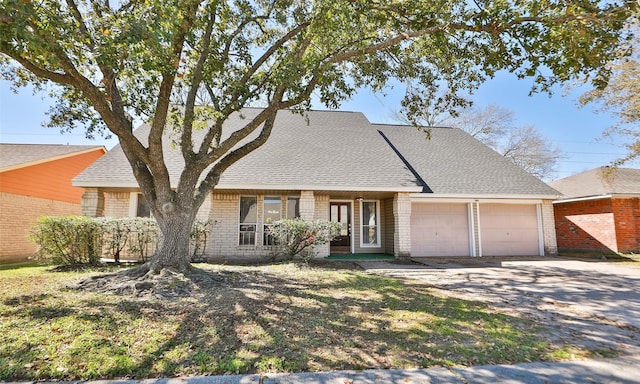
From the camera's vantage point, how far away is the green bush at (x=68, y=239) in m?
8.16

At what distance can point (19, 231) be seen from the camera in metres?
12.0

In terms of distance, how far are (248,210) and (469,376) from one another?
10.5 meters

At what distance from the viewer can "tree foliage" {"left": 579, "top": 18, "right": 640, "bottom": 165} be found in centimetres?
1154

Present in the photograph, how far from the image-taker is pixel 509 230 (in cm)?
1323

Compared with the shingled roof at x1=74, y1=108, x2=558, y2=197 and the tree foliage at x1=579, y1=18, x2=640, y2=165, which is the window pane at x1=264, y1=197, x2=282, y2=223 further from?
the tree foliage at x1=579, y1=18, x2=640, y2=165

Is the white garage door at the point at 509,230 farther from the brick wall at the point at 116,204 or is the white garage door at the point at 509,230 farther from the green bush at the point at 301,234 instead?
the brick wall at the point at 116,204

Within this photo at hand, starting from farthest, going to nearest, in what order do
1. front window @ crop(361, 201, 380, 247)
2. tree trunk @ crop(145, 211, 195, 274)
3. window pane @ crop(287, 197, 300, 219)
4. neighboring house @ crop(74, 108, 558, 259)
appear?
front window @ crop(361, 201, 380, 247) < window pane @ crop(287, 197, 300, 219) < neighboring house @ crop(74, 108, 558, 259) < tree trunk @ crop(145, 211, 195, 274)

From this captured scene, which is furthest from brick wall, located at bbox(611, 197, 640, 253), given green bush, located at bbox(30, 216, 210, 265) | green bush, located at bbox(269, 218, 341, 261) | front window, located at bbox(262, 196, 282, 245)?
green bush, located at bbox(30, 216, 210, 265)

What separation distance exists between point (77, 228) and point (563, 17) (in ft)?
40.5

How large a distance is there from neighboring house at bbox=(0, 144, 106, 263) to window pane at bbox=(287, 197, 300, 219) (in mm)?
8511

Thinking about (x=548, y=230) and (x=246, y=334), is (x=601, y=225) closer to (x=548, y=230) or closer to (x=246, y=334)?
(x=548, y=230)

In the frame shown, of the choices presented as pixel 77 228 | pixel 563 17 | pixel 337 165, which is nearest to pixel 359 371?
pixel 563 17

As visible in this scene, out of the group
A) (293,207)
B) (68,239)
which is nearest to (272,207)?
(293,207)

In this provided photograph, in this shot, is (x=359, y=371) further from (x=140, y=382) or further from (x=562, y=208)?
(x=562, y=208)
